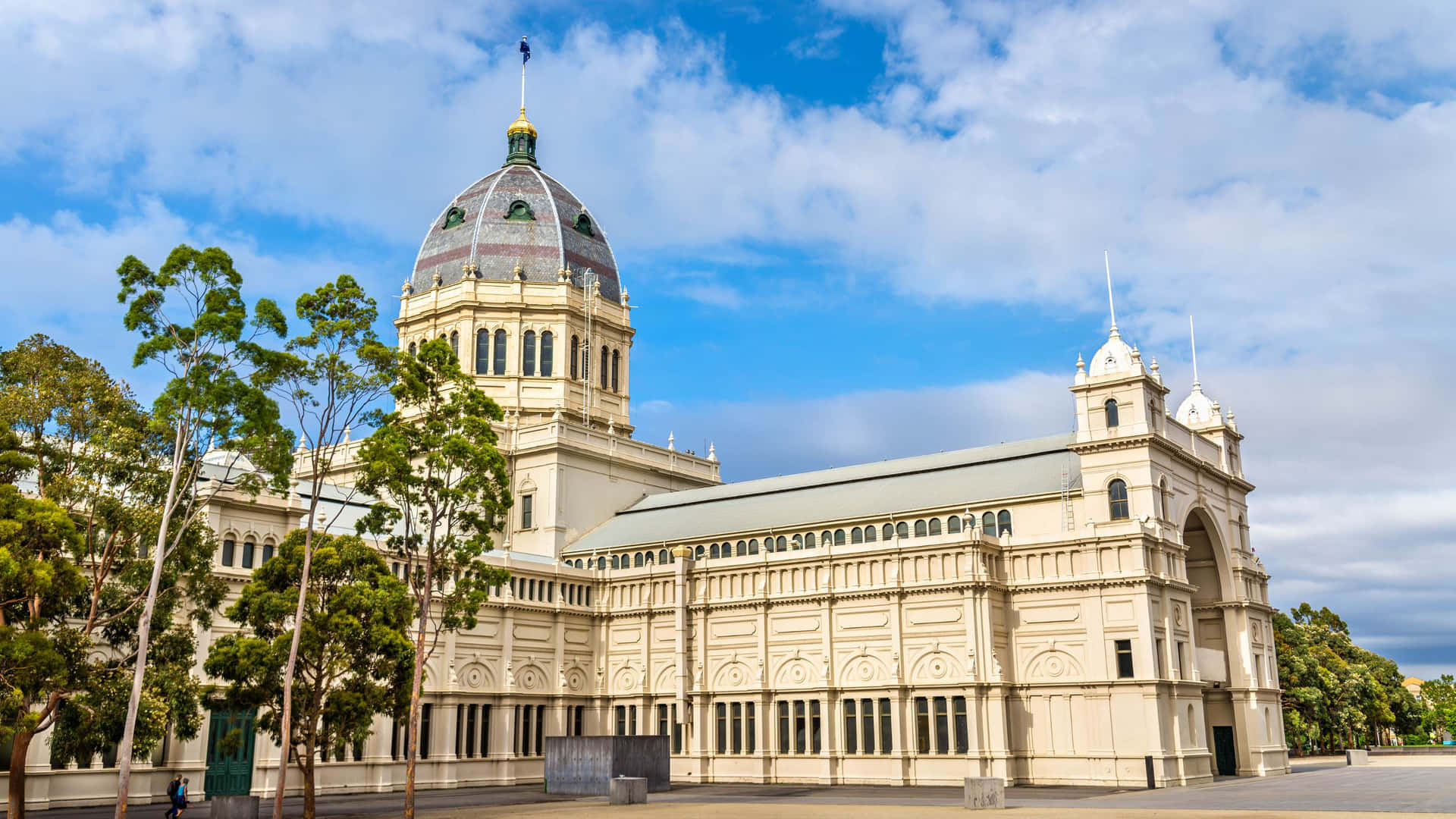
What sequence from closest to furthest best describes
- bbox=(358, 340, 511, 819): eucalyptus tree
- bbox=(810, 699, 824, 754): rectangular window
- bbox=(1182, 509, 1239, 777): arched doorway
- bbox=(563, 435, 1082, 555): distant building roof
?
bbox=(358, 340, 511, 819): eucalyptus tree < bbox=(810, 699, 824, 754): rectangular window < bbox=(563, 435, 1082, 555): distant building roof < bbox=(1182, 509, 1239, 777): arched doorway

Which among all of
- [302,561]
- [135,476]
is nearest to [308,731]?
[302,561]

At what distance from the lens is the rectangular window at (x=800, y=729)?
214 ft

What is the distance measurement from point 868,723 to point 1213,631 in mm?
24083

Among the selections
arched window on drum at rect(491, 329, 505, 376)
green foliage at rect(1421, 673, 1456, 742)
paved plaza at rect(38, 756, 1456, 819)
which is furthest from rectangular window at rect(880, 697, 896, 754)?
green foliage at rect(1421, 673, 1456, 742)

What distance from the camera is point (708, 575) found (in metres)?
70.9

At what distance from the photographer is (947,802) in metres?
47.8

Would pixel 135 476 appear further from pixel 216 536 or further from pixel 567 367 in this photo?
pixel 567 367

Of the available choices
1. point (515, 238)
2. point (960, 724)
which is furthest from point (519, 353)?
point (960, 724)

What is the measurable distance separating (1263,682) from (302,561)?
56.5m

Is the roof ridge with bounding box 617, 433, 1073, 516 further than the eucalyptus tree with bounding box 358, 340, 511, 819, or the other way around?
the roof ridge with bounding box 617, 433, 1073, 516

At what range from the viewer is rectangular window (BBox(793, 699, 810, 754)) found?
6538 cm

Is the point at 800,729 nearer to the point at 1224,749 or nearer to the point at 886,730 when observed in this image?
the point at 886,730

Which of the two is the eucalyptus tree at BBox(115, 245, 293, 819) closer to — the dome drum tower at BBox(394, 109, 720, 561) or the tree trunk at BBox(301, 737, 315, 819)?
the tree trunk at BBox(301, 737, 315, 819)

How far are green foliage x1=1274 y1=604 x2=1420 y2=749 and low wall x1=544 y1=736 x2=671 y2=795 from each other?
65565 millimetres
